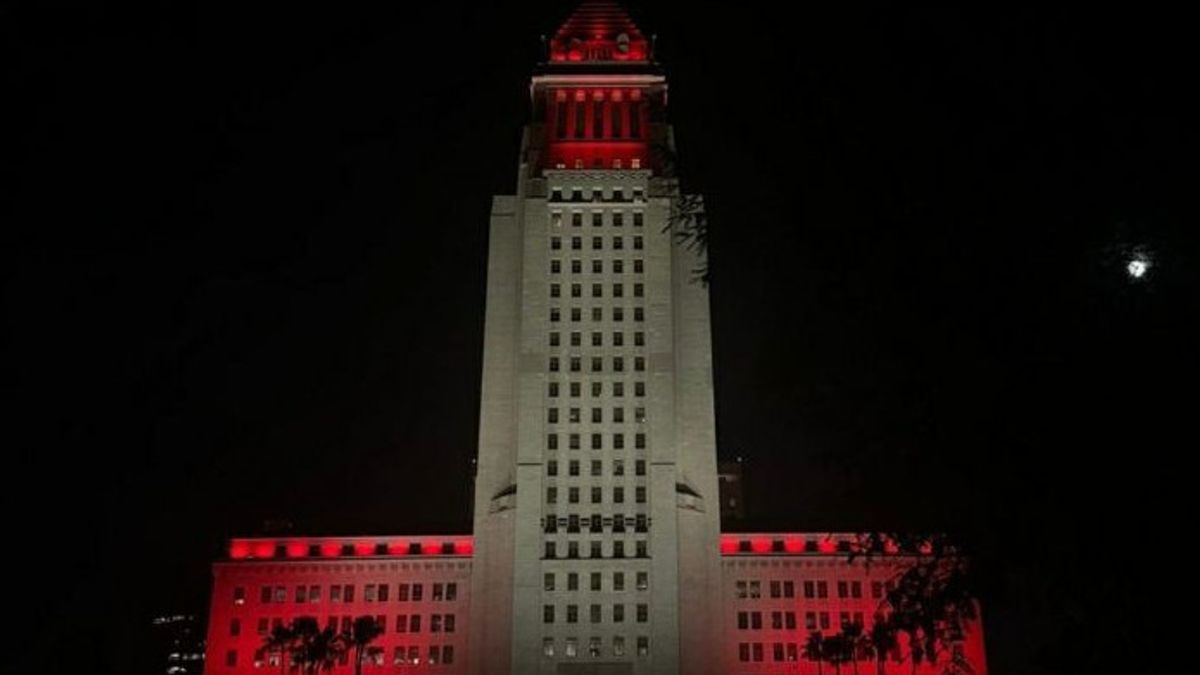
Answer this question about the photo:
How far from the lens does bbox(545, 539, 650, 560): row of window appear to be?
85.2 m

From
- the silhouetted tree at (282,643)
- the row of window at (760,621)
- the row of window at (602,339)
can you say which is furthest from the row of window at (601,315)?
the silhouetted tree at (282,643)

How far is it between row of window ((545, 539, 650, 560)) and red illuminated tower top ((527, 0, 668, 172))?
33.1 meters

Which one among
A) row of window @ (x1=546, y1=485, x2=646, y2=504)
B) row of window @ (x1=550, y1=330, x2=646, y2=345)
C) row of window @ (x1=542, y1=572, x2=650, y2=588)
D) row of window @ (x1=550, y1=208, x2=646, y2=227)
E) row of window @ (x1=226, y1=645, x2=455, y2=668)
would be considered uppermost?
row of window @ (x1=550, y1=208, x2=646, y2=227)

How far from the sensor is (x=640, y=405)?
293 ft

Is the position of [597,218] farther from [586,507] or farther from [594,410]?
[586,507]

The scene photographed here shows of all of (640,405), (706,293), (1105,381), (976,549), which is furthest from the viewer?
(706,293)

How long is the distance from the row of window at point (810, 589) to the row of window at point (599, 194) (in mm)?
33271

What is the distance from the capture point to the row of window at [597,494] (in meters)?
87.1

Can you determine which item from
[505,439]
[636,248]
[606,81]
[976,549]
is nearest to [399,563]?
[505,439]

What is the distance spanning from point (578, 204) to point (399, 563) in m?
35.5

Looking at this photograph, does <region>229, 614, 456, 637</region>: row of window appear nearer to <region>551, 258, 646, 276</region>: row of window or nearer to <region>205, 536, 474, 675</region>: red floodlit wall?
<region>205, 536, 474, 675</region>: red floodlit wall

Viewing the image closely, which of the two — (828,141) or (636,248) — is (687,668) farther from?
(828,141)

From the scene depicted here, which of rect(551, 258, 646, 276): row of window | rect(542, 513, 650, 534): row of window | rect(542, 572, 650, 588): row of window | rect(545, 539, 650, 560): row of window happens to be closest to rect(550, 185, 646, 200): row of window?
rect(551, 258, 646, 276): row of window

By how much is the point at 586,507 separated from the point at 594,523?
→ 147cm
